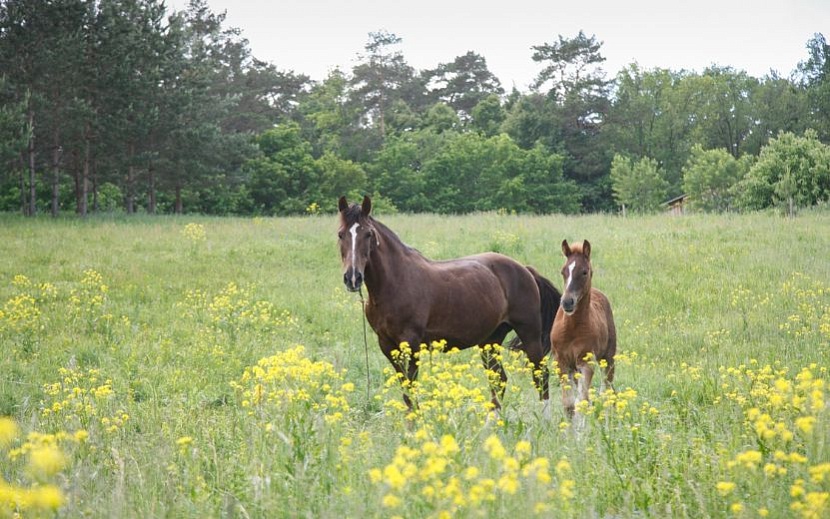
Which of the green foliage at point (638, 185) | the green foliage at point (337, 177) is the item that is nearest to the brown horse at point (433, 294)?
the green foliage at point (337, 177)

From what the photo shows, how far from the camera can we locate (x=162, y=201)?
5450 cm

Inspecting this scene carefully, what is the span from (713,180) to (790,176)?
802 inches

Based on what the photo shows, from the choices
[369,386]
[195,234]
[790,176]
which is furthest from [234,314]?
[790,176]

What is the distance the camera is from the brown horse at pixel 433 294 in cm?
723

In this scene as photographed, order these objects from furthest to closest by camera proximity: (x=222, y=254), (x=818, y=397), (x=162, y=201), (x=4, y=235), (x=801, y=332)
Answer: (x=162, y=201), (x=4, y=235), (x=222, y=254), (x=801, y=332), (x=818, y=397)

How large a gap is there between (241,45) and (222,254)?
47059mm

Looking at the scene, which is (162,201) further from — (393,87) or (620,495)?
(620,495)

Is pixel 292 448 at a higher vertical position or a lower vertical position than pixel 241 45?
lower

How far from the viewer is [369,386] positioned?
30.1 feet

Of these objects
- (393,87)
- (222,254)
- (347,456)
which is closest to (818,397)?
(347,456)

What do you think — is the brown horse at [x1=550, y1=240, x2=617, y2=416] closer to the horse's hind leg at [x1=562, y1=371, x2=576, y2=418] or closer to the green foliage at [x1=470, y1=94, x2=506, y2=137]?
the horse's hind leg at [x1=562, y1=371, x2=576, y2=418]

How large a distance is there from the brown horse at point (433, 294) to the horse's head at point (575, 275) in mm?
730

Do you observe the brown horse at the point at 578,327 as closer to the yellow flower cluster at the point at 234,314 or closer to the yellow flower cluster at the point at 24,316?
the yellow flower cluster at the point at 234,314

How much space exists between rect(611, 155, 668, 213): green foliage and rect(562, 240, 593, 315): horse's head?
56.5 meters
